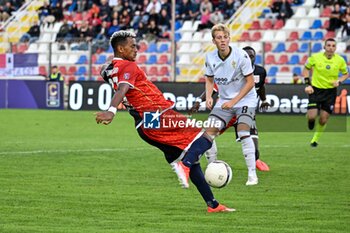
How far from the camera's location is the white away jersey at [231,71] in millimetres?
12672

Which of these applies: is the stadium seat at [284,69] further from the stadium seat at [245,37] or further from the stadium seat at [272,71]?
the stadium seat at [245,37]

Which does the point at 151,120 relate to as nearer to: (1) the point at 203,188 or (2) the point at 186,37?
(1) the point at 203,188

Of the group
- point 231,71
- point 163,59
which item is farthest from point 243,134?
point 163,59

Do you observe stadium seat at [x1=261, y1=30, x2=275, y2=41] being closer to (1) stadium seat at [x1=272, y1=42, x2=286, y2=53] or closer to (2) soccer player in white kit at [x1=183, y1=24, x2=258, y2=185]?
(1) stadium seat at [x1=272, y1=42, x2=286, y2=53]

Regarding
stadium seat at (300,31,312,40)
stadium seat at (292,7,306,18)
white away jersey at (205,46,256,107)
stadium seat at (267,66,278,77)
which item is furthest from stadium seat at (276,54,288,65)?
white away jersey at (205,46,256,107)

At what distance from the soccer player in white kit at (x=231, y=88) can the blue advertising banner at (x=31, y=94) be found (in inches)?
869

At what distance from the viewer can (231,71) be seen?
12781mm

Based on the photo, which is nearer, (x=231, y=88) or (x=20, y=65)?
(x=231, y=88)

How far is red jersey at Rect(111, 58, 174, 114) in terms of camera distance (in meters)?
10.6

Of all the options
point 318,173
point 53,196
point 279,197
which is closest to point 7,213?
point 53,196

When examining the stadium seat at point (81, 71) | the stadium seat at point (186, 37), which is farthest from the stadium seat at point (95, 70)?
the stadium seat at point (186, 37)

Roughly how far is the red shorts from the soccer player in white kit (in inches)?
62.8

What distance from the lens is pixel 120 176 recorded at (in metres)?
14.5

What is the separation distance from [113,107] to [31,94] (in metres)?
26.1
